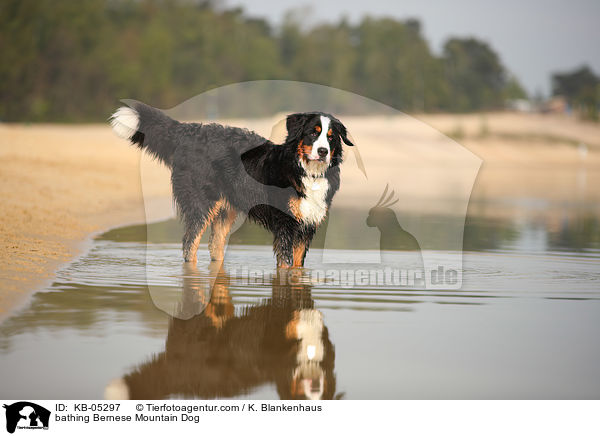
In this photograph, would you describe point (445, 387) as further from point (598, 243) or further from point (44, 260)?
point (598, 243)

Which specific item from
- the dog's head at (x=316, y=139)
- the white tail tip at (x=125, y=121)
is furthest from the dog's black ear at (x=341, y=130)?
the white tail tip at (x=125, y=121)

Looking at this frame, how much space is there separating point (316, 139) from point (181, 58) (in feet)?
181

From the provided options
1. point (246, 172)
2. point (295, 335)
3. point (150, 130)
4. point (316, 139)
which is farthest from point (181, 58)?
point (295, 335)

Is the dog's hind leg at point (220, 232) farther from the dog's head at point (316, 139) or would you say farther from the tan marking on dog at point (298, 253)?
the dog's head at point (316, 139)

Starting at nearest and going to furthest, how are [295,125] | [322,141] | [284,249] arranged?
1. [322,141]
2. [295,125]
3. [284,249]

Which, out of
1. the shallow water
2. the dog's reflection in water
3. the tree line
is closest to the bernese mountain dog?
the shallow water

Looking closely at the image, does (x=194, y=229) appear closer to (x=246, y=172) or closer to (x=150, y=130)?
(x=246, y=172)

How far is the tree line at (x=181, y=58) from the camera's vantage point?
4925 centimetres

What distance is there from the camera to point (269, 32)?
75.5 m
